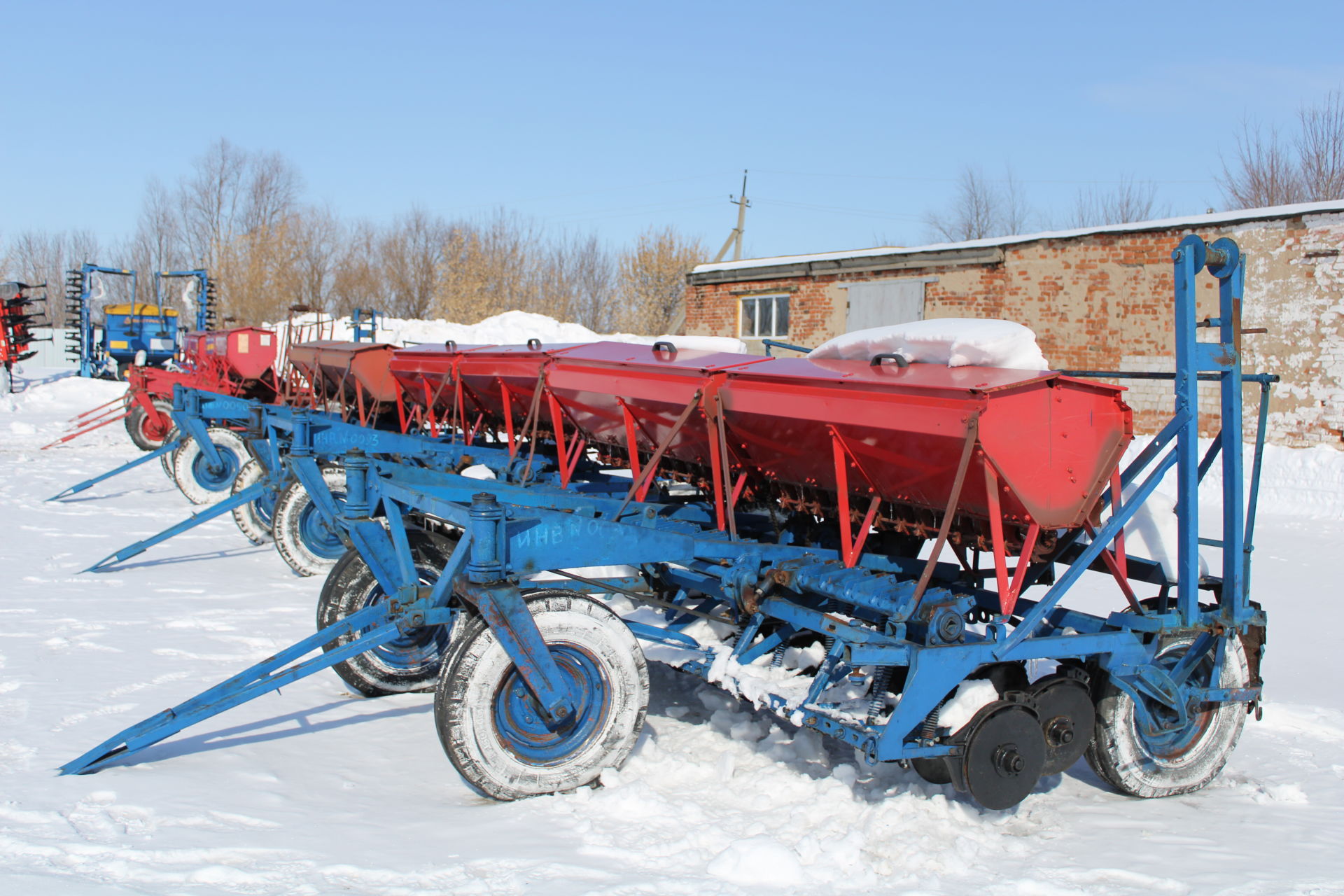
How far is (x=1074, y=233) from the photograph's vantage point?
1431 centimetres

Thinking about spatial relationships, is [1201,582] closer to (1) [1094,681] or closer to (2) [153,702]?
(1) [1094,681]

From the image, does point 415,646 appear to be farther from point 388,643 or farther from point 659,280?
point 659,280

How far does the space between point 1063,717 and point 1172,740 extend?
792mm

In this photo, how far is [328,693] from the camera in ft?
16.6

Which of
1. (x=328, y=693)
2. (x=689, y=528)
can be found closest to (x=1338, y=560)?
(x=689, y=528)

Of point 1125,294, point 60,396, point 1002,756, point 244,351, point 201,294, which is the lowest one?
point 1002,756

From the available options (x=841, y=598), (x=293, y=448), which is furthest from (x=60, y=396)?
(x=841, y=598)

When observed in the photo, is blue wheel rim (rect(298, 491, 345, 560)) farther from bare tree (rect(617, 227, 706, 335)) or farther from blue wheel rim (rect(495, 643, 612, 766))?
bare tree (rect(617, 227, 706, 335))

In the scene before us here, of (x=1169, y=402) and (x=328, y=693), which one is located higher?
(x=1169, y=402)

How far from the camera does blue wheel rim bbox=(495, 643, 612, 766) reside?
386 cm

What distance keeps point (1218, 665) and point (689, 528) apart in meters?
2.58

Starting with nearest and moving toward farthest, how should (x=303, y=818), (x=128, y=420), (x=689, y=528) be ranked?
(x=303, y=818)
(x=689, y=528)
(x=128, y=420)

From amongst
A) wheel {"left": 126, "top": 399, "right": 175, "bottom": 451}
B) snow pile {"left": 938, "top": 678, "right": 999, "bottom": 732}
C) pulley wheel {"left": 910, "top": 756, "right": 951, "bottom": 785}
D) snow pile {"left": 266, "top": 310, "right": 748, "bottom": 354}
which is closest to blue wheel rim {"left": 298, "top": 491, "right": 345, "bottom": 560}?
pulley wheel {"left": 910, "top": 756, "right": 951, "bottom": 785}

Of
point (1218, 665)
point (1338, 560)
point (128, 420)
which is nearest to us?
point (1218, 665)
